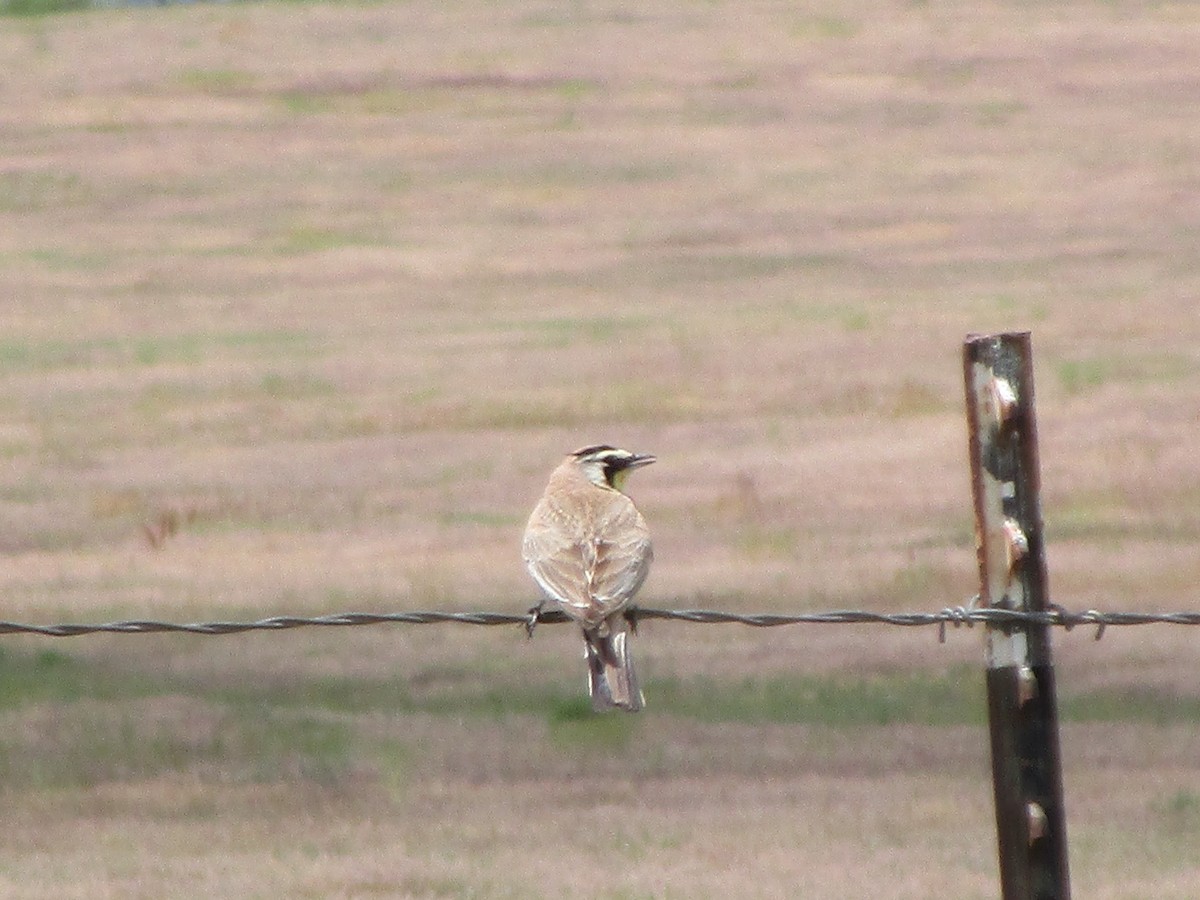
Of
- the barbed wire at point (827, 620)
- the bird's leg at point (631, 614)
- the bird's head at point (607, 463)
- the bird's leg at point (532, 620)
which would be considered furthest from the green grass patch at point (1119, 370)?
the barbed wire at point (827, 620)

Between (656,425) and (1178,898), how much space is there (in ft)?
50.4

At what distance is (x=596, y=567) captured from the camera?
7.67 metres

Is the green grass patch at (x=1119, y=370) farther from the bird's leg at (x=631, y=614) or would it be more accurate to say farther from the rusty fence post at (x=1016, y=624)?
the rusty fence post at (x=1016, y=624)

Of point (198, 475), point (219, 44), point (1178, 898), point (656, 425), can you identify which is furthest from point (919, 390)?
point (219, 44)

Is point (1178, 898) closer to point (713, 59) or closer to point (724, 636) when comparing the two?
point (724, 636)

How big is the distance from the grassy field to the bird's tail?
3.46 meters

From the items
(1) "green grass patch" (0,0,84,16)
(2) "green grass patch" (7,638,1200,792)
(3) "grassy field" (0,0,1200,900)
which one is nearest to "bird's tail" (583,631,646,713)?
(3) "grassy field" (0,0,1200,900)

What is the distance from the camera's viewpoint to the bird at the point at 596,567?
23.8 ft

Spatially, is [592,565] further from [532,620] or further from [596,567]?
[532,620]

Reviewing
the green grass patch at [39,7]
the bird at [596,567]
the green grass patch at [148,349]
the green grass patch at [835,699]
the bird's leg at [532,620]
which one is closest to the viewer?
the bird's leg at [532,620]

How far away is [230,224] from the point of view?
36062 millimetres

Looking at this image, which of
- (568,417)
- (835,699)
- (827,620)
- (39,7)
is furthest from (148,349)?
(827,620)

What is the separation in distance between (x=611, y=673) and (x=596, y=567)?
1.50 ft

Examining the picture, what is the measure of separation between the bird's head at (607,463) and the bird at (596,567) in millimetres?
300
